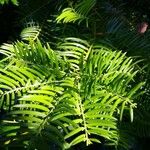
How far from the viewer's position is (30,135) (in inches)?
16.9

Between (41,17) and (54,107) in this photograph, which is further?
(41,17)

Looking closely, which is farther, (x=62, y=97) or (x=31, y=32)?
(x=31, y=32)

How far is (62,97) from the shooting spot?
1.56 ft

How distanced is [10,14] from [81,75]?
0.41 meters

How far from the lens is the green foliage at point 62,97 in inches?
17.2

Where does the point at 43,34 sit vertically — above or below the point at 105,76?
above

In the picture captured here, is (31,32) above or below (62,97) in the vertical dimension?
above

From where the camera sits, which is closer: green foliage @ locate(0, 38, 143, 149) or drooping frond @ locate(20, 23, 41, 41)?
green foliage @ locate(0, 38, 143, 149)

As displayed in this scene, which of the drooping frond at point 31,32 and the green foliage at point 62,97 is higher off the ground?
the drooping frond at point 31,32

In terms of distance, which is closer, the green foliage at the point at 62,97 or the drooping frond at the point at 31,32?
the green foliage at the point at 62,97

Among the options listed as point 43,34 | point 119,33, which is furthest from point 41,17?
point 119,33

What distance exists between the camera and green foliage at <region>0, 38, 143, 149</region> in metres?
0.44

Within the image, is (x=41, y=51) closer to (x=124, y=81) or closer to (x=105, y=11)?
(x=124, y=81)

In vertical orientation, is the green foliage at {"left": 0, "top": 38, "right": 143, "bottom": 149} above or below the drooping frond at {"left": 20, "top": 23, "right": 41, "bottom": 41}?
below
